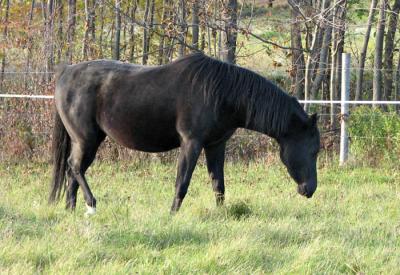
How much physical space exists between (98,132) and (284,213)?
2261 millimetres

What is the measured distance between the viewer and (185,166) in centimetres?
720

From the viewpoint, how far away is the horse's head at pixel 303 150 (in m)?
7.32

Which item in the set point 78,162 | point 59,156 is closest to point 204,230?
point 78,162

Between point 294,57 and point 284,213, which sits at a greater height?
point 294,57

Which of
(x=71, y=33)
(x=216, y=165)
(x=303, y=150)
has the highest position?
(x=71, y=33)

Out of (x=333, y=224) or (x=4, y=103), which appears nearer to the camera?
(x=333, y=224)

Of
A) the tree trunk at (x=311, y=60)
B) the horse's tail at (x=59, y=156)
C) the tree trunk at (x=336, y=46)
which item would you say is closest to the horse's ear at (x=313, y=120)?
the horse's tail at (x=59, y=156)

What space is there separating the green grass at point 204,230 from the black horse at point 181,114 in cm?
45

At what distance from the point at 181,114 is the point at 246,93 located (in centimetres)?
70

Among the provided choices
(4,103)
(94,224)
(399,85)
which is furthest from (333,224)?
(399,85)

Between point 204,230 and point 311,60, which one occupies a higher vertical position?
point 311,60

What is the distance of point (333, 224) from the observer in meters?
6.50

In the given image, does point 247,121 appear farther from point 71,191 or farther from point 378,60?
point 378,60

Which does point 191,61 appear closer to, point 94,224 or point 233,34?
point 94,224
